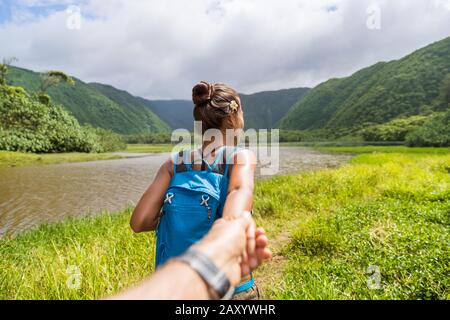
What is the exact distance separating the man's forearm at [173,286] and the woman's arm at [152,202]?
3.01ft

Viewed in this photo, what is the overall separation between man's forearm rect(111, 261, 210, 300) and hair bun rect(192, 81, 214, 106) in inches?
45.4

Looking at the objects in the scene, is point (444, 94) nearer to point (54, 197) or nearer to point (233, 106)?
point (54, 197)

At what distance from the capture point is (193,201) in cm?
170

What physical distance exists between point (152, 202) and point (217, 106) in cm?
72

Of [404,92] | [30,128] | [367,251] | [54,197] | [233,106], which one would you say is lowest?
[54,197]

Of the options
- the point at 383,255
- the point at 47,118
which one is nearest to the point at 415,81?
the point at 47,118

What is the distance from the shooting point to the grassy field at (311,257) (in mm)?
3975

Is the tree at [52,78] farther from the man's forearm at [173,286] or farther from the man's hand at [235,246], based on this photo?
the man's forearm at [173,286]

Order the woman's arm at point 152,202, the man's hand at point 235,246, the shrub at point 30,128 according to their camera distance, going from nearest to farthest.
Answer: the man's hand at point 235,246, the woman's arm at point 152,202, the shrub at point 30,128

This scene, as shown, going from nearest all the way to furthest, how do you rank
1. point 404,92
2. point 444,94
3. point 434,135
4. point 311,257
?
point 311,257
point 434,135
point 444,94
point 404,92

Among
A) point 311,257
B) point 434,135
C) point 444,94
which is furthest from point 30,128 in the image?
point 444,94

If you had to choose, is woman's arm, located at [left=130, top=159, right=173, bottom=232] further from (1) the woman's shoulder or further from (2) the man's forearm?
(2) the man's forearm

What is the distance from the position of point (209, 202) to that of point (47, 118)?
52.6 metres

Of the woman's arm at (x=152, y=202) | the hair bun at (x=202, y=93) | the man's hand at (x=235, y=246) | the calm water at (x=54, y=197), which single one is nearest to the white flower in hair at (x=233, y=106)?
the hair bun at (x=202, y=93)
